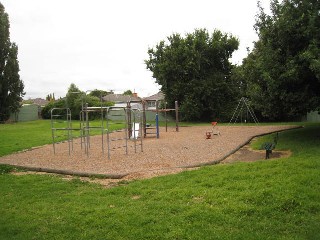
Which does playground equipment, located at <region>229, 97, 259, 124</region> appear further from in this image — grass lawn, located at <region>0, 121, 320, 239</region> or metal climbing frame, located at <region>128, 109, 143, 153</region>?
grass lawn, located at <region>0, 121, 320, 239</region>

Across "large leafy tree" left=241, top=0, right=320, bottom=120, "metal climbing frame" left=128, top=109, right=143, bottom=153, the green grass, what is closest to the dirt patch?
"metal climbing frame" left=128, top=109, right=143, bottom=153

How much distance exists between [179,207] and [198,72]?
2419 cm

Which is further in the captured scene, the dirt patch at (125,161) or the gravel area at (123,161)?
the gravel area at (123,161)

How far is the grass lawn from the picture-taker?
4.27 m

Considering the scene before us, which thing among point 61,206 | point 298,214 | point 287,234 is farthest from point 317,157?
point 61,206

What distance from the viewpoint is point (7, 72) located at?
34906mm

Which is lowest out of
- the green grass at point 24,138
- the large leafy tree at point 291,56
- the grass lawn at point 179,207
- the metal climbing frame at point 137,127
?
the grass lawn at point 179,207

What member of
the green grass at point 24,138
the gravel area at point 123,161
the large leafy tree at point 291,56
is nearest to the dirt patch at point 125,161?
the gravel area at point 123,161

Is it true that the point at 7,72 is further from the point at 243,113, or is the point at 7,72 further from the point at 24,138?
the point at 243,113

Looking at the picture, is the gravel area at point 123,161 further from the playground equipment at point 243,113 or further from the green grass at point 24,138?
the playground equipment at point 243,113

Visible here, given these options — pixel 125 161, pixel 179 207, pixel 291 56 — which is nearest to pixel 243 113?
pixel 291 56

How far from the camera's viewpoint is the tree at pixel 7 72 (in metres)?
34.8

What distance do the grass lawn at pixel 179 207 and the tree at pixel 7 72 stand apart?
31.1 metres

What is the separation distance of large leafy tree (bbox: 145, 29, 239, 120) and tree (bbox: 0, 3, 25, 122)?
666 inches
